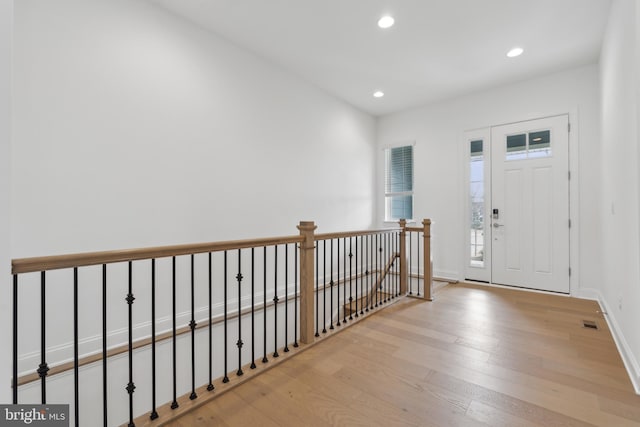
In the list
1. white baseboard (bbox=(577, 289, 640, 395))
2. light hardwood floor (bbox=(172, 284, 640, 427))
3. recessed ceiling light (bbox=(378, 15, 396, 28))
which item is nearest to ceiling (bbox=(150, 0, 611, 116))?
recessed ceiling light (bbox=(378, 15, 396, 28))

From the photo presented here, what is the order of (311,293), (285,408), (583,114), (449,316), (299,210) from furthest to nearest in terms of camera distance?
1. (299,210)
2. (583,114)
3. (449,316)
4. (311,293)
5. (285,408)

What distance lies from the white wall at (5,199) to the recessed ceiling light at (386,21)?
8.87 feet

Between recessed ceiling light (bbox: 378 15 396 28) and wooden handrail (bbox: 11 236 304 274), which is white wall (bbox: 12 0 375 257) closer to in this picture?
wooden handrail (bbox: 11 236 304 274)

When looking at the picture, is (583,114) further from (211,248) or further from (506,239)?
(211,248)

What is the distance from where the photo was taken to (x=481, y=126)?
4.40 m

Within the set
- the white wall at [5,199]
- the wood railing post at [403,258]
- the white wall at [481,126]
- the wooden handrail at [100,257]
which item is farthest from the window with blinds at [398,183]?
the white wall at [5,199]

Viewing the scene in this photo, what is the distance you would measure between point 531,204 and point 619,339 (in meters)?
2.06

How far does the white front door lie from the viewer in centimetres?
381

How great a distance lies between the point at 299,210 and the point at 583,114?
3.78m

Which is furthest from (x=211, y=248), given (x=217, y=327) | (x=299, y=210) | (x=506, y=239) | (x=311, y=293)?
(x=506, y=239)

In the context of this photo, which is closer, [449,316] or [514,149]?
[449,316]

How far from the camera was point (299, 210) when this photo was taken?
4023 mm

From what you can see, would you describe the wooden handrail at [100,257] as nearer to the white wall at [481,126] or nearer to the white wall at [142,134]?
the white wall at [142,134]

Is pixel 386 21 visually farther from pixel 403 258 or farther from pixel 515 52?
pixel 403 258
